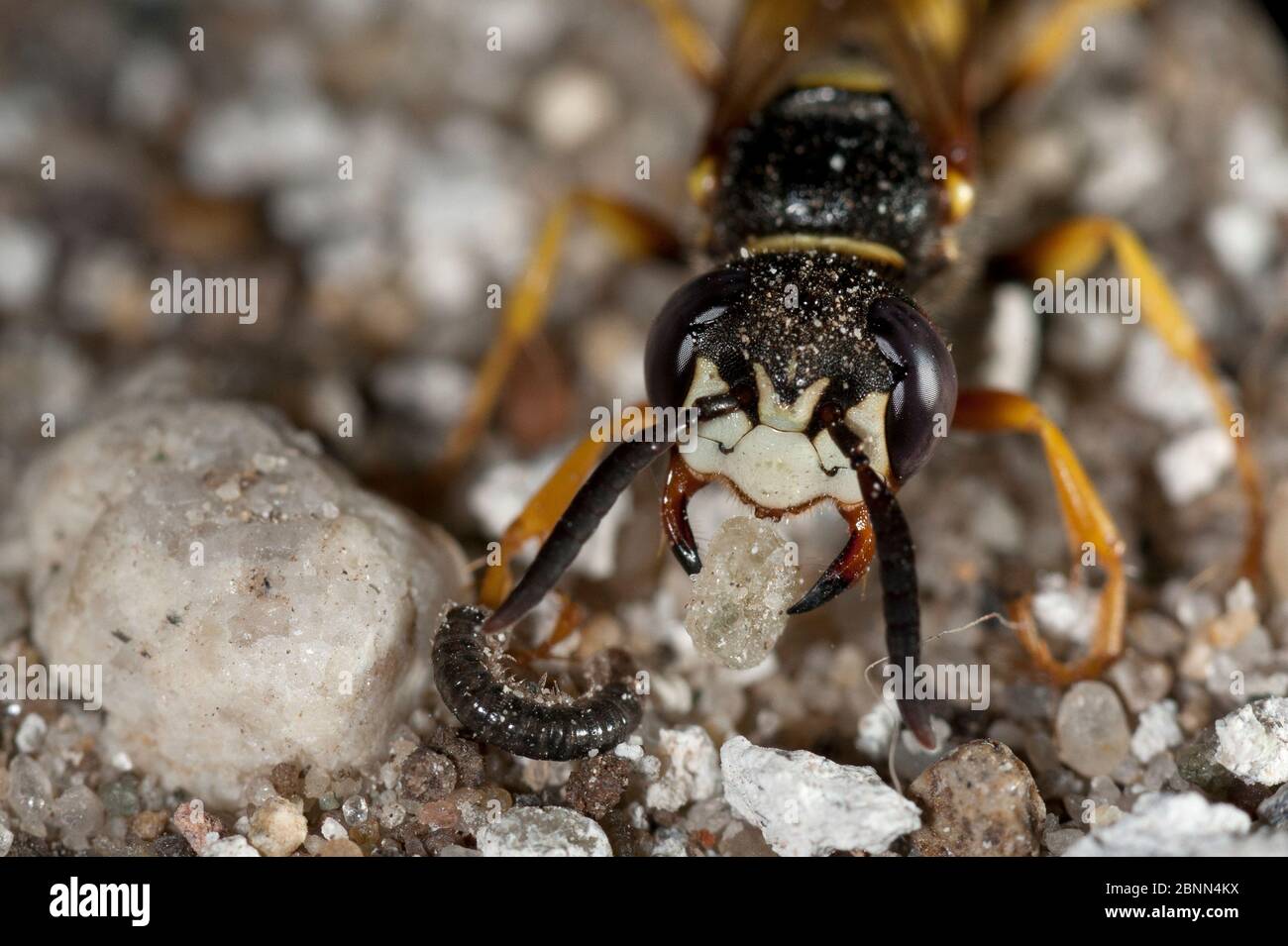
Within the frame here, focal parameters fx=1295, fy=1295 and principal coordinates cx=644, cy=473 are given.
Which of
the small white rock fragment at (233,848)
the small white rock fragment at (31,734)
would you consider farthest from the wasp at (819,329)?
Result: the small white rock fragment at (31,734)

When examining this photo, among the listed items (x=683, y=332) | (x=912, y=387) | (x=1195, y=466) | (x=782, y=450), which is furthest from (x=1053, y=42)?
(x=782, y=450)

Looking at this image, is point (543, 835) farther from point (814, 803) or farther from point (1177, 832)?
point (1177, 832)

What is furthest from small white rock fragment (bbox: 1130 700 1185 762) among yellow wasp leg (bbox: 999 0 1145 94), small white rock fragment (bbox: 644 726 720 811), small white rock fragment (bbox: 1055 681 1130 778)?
yellow wasp leg (bbox: 999 0 1145 94)

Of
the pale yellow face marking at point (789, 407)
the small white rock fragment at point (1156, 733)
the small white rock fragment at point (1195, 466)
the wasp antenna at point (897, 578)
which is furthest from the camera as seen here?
the small white rock fragment at point (1195, 466)

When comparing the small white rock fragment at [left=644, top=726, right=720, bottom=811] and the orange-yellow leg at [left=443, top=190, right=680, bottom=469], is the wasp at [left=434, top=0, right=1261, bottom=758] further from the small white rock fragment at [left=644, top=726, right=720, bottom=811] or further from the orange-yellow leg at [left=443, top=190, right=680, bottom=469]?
the small white rock fragment at [left=644, top=726, right=720, bottom=811]

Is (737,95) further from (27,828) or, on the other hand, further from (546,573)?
(27,828)

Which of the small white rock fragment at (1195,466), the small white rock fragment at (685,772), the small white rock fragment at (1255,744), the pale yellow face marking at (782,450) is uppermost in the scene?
the pale yellow face marking at (782,450)

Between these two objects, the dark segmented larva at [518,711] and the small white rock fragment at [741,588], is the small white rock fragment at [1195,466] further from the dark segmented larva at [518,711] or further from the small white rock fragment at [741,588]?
the dark segmented larva at [518,711]
